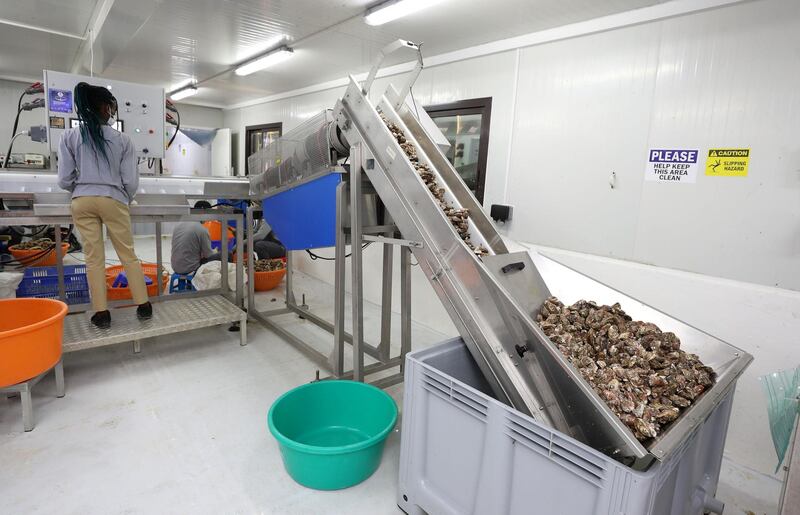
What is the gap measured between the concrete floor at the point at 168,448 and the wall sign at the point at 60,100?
194cm

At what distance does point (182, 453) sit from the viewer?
83.3 inches

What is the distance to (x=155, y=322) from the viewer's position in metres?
3.07

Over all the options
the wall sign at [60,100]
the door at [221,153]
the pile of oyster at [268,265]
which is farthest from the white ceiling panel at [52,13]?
the door at [221,153]

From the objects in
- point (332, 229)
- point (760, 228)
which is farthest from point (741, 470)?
point (332, 229)

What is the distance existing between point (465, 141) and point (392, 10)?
50.5 inches

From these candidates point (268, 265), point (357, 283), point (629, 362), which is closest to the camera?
point (629, 362)

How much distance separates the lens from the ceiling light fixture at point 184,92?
6.46 meters

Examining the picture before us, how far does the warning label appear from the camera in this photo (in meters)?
2.50

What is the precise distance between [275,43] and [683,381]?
429cm

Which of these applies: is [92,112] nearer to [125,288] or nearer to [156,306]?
[156,306]

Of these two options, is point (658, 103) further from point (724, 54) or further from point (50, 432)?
point (50, 432)

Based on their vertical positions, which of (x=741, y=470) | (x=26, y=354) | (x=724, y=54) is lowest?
(x=741, y=470)

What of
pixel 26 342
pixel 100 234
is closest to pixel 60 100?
pixel 100 234

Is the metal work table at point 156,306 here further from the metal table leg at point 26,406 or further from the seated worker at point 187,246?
the metal table leg at point 26,406
